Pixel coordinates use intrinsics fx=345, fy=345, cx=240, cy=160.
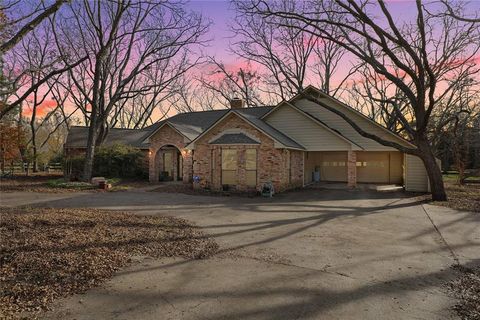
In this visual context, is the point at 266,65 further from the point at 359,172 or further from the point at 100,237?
the point at 100,237

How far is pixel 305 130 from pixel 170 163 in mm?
10212

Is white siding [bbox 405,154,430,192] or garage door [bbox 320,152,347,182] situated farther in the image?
garage door [bbox 320,152,347,182]

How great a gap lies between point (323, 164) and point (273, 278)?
781 inches

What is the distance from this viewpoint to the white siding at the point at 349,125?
64.6 feet

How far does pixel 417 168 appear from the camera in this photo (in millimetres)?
18922

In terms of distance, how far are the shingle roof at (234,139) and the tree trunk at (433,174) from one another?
760 cm

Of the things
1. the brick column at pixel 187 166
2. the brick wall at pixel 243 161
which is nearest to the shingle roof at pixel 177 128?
the brick column at pixel 187 166

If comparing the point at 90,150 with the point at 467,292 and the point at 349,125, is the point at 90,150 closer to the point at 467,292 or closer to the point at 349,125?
the point at 349,125

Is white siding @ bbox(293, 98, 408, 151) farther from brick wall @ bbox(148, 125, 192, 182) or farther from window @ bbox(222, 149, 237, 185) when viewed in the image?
brick wall @ bbox(148, 125, 192, 182)

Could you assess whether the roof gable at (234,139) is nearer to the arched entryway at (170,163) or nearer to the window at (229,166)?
the window at (229,166)

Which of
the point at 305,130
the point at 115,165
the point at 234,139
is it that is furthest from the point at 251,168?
the point at 115,165

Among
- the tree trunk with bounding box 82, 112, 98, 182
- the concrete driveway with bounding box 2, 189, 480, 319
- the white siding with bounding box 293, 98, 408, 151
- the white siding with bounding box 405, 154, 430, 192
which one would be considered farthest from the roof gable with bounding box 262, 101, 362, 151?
the tree trunk with bounding box 82, 112, 98, 182

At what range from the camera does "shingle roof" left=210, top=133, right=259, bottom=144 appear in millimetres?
17653

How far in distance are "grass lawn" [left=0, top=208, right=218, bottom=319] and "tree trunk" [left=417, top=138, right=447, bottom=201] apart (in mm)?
11243
